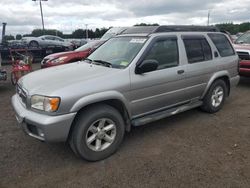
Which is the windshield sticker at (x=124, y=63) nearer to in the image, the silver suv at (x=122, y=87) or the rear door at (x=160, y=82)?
the silver suv at (x=122, y=87)

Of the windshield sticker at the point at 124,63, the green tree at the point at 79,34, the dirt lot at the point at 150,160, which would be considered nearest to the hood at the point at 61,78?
the windshield sticker at the point at 124,63

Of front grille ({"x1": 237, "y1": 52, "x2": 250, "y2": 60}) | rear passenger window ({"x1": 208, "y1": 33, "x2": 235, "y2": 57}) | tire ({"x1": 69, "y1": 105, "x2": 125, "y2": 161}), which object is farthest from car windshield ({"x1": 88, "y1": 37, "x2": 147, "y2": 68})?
front grille ({"x1": 237, "y1": 52, "x2": 250, "y2": 60})

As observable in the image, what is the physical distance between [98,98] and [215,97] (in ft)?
10.2

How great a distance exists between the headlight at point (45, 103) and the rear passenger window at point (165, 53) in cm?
165

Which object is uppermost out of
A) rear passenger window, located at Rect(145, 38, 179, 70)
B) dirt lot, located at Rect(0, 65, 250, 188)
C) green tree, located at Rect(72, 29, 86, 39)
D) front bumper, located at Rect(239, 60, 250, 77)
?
green tree, located at Rect(72, 29, 86, 39)

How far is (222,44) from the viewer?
5.52 m

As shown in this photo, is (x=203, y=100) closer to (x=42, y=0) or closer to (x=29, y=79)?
(x=29, y=79)

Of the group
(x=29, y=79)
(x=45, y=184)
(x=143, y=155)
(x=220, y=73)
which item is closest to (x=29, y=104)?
(x=29, y=79)

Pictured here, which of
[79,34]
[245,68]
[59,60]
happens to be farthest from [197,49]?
[79,34]

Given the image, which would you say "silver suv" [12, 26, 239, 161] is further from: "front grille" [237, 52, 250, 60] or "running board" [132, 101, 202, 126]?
"front grille" [237, 52, 250, 60]

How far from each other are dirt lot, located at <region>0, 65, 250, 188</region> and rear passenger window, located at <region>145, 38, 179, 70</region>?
4.01 feet

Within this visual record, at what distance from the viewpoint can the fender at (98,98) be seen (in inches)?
127

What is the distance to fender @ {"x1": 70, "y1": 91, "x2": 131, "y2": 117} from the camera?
3.23m

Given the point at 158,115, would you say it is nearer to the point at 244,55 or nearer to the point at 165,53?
the point at 165,53
